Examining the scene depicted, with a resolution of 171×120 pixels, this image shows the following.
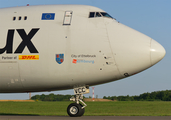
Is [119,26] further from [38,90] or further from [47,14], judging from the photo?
[38,90]

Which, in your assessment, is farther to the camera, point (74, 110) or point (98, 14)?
point (98, 14)

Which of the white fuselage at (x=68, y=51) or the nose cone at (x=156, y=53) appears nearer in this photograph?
the nose cone at (x=156, y=53)

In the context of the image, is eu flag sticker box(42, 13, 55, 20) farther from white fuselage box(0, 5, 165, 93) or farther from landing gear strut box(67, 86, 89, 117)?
landing gear strut box(67, 86, 89, 117)

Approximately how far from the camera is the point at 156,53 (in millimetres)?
17625

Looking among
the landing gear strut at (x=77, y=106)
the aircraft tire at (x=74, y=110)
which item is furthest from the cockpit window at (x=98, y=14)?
the aircraft tire at (x=74, y=110)

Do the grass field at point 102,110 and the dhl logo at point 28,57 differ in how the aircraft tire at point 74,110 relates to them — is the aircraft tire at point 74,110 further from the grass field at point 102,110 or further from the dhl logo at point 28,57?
the grass field at point 102,110

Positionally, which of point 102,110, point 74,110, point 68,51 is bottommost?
point 102,110

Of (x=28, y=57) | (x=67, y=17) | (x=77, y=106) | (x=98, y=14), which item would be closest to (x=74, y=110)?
(x=77, y=106)

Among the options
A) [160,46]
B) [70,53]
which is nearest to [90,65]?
[70,53]

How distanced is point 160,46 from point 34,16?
8216 millimetres

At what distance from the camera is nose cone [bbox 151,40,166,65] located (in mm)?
17625

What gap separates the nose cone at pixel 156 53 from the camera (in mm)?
17625

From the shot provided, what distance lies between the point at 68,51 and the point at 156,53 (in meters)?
5.25

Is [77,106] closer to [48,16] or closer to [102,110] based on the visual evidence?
[48,16]
